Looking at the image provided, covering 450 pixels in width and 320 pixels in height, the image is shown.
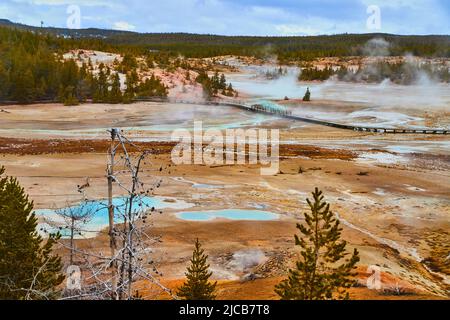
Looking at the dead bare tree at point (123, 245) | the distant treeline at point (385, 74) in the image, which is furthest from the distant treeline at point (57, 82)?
the dead bare tree at point (123, 245)

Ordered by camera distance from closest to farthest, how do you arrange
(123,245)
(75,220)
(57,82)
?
(123,245) → (75,220) → (57,82)

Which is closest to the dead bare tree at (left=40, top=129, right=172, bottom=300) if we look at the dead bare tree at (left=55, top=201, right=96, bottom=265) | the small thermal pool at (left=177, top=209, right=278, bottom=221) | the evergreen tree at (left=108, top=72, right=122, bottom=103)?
the dead bare tree at (left=55, top=201, right=96, bottom=265)

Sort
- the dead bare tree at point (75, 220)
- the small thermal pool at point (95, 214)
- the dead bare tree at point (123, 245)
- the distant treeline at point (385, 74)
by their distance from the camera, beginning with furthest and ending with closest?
the distant treeline at point (385, 74)
the small thermal pool at point (95, 214)
the dead bare tree at point (75, 220)
the dead bare tree at point (123, 245)

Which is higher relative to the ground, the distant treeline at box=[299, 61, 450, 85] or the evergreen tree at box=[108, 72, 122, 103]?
the distant treeline at box=[299, 61, 450, 85]

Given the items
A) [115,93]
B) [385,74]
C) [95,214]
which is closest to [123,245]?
[95,214]

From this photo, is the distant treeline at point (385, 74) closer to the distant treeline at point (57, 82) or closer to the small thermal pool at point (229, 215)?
the distant treeline at point (57, 82)

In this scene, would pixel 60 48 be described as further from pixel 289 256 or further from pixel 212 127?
pixel 289 256

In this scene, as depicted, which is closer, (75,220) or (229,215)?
(75,220)

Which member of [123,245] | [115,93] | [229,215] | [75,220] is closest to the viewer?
[123,245]

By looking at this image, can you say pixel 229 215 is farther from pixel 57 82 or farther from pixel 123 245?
pixel 57 82

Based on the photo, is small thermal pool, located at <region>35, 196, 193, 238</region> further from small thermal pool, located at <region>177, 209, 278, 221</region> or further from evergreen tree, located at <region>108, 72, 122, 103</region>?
evergreen tree, located at <region>108, 72, 122, 103</region>
